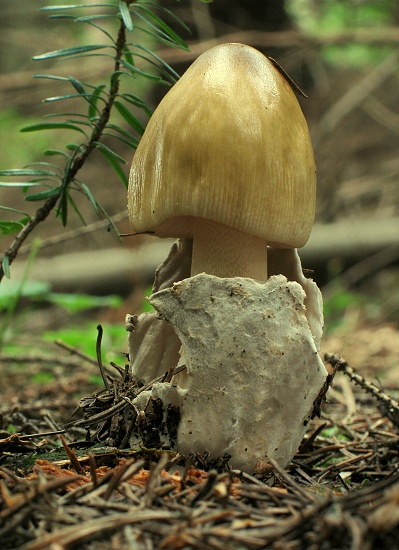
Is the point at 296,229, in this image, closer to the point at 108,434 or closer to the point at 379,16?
the point at 108,434

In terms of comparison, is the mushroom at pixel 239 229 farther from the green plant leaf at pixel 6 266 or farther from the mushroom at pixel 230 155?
the green plant leaf at pixel 6 266

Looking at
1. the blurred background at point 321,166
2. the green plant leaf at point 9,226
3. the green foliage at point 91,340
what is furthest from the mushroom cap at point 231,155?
the blurred background at point 321,166

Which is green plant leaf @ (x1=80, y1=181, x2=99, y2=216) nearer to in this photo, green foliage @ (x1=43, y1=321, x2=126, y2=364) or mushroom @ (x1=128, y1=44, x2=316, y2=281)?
mushroom @ (x1=128, y1=44, x2=316, y2=281)

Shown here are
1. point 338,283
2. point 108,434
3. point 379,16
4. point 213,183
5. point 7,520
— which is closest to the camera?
point 7,520

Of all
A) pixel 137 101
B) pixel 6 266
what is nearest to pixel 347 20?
pixel 137 101

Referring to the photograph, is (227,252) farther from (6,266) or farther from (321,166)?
(321,166)

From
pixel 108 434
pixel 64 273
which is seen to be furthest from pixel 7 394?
pixel 64 273

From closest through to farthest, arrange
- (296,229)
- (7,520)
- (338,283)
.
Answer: (7,520) → (296,229) → (338,283)
